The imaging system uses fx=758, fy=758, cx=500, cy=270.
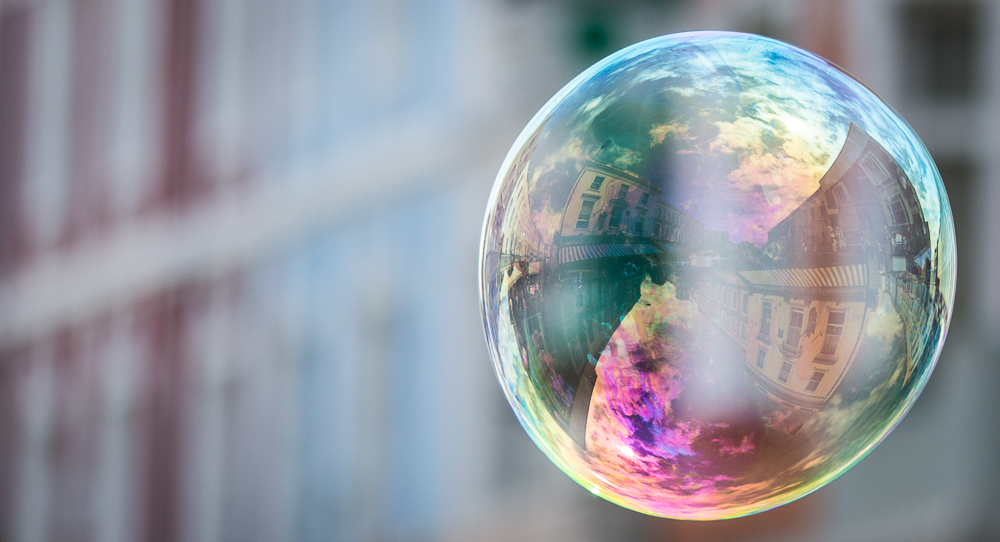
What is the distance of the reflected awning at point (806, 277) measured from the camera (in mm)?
553

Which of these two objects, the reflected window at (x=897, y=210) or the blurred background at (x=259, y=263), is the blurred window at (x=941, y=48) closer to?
the blurred background at (x=259, y=263)

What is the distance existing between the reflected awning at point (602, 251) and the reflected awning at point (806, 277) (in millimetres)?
72

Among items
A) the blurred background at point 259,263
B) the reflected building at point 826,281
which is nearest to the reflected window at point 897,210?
the reflected building at point 826,281

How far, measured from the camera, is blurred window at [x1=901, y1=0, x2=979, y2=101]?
8.29 feet

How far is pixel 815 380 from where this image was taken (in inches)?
23.6

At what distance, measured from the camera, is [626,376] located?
62 cm

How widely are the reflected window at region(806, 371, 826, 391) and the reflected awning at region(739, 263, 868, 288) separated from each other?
0.08 meters

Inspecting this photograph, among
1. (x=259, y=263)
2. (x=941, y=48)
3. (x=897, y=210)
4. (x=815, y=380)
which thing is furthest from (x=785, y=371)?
(x=941, y=48)

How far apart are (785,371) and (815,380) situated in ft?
0.10

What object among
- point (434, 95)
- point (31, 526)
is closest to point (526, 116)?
point (434, 95)

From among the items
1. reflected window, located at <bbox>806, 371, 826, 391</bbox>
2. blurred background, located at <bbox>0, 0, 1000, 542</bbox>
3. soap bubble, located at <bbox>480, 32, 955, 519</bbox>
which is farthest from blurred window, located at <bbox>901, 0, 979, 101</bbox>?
reflected window, located at <bbox>806, 371, 826, 391</bbox>

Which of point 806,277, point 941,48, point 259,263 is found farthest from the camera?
point 941,48

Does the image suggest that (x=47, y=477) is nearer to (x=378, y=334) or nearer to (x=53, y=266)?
(x=53, y=266)

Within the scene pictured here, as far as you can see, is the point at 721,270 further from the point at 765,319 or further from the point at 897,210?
the point at 897,210
